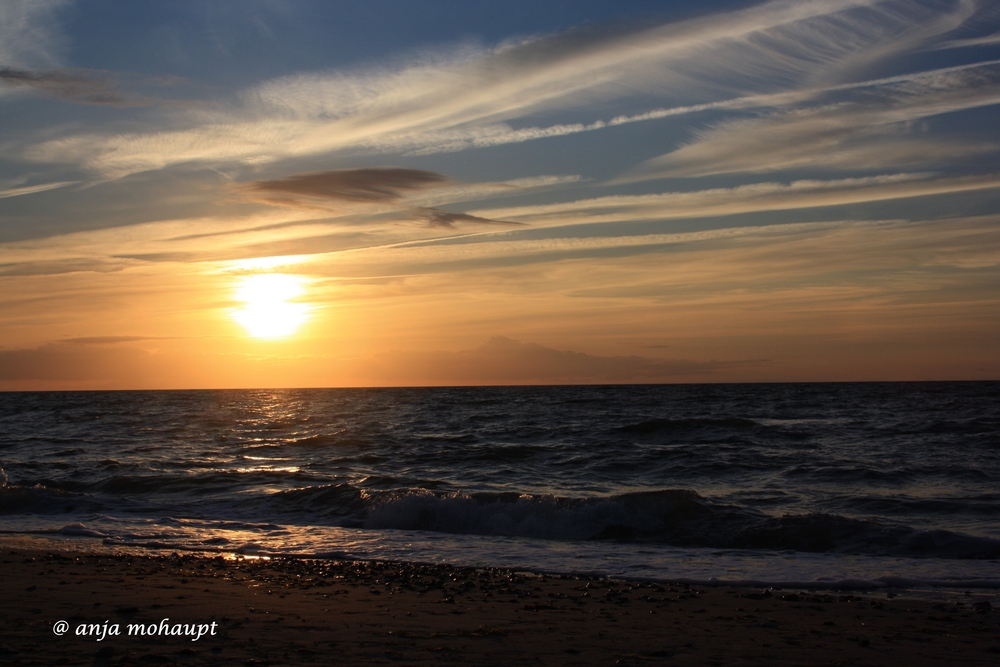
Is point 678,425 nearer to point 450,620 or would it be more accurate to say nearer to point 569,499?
point 569,499

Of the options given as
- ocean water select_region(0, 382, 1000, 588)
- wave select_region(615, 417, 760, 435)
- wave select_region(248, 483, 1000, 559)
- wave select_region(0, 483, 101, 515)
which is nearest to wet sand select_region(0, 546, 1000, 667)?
ocean water select_region(0, 382, 1000, 588)

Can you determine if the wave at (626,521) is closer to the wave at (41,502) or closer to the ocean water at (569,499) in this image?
the ocean water at (569,499)

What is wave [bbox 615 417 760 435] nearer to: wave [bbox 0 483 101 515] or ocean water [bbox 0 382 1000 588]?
ocean water [bbox 0 382 1000 588]

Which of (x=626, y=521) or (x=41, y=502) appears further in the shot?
(x=41, y=502)

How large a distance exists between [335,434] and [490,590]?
27.0m

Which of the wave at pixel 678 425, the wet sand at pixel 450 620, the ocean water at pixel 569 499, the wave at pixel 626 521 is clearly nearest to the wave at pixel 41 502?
the ocean water at pixel 569 499

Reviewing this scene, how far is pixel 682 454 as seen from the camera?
25.3 meters

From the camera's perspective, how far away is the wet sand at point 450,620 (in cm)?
643

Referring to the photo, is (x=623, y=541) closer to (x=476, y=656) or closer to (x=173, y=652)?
(x=476, y=656)

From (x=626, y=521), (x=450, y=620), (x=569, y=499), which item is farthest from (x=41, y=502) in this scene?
(x=450, y=620)

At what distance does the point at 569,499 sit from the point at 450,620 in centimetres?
879

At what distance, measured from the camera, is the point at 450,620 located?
302 inches

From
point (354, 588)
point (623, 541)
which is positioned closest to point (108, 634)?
point (354, 588)

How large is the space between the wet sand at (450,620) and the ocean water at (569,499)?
155cm
